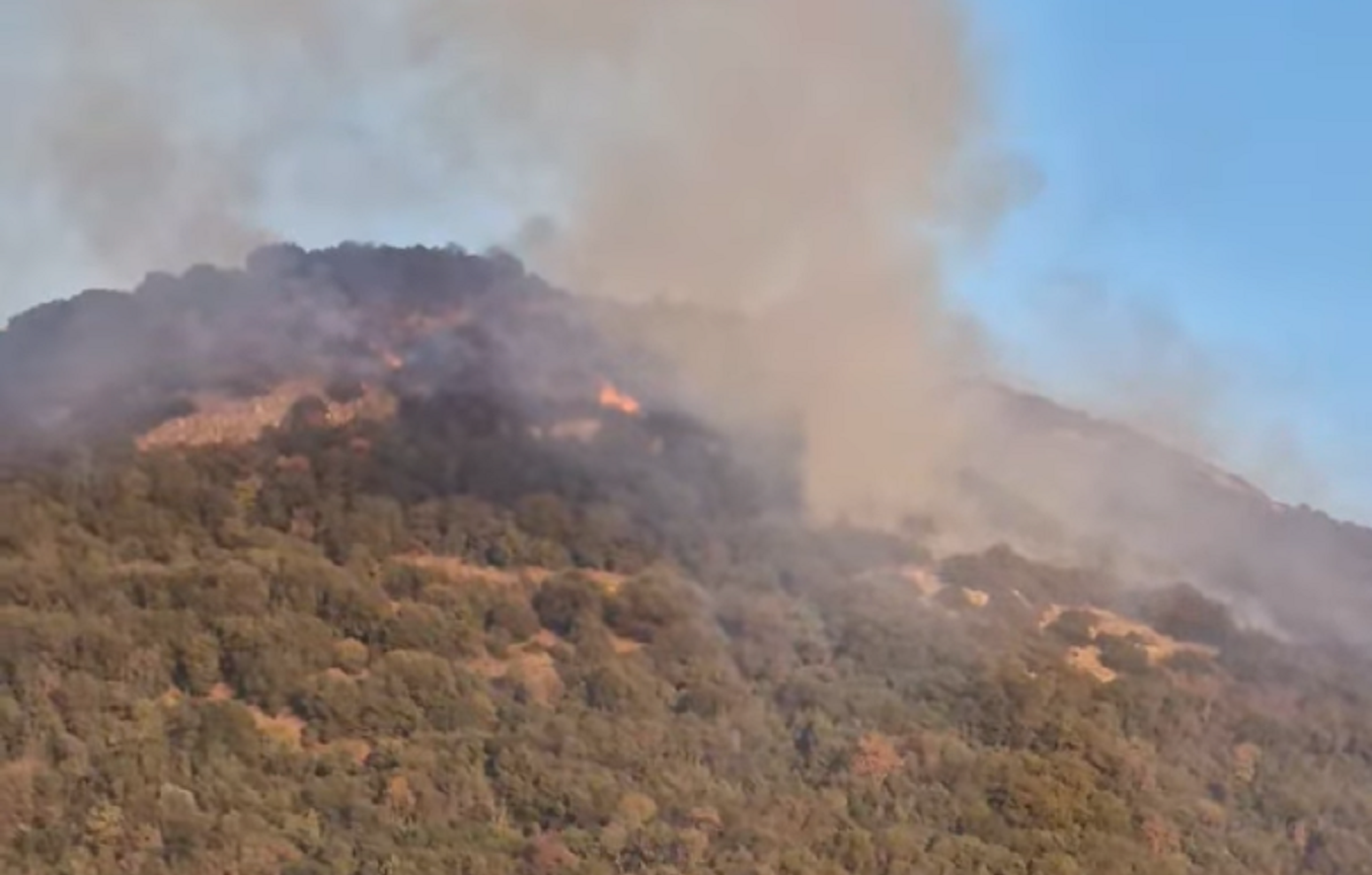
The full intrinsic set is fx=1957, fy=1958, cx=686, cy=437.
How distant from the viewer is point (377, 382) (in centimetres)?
8600

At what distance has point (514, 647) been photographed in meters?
66.4

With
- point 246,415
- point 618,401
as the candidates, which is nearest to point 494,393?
point 618,401

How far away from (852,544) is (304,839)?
127ft

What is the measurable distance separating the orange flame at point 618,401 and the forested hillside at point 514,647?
196mm

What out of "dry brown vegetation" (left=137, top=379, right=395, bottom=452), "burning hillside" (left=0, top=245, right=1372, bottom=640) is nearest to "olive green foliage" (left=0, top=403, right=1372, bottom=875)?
"dry brown vegetation" (left=137, top=379, right=395, bottom=452)

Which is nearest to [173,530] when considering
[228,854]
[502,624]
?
[502,624]

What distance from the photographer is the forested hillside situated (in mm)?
51594

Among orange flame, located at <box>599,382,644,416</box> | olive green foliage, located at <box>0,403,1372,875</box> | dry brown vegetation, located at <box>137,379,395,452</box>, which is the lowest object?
olive green foliage, located at <box>0,403,1372,875</box>

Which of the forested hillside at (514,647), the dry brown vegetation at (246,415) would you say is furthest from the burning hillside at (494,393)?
the forested hillside at (514,647)

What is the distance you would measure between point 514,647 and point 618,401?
25.1m

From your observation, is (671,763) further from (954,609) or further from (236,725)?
(954,609)

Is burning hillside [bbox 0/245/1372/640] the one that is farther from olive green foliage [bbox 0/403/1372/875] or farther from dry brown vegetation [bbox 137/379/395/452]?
olive green foliage [bbox 0/403/1372/875]

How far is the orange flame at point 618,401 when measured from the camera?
89.2m

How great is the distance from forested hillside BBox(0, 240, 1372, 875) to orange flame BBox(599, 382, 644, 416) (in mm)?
196
